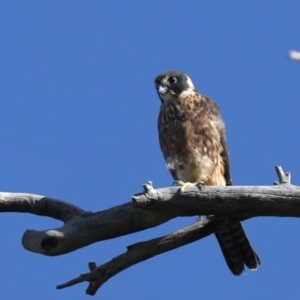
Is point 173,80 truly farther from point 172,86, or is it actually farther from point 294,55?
point 294,55

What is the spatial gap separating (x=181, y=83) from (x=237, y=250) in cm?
157

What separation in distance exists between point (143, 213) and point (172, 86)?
234cm

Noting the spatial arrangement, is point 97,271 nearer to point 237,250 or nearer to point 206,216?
point 206,216

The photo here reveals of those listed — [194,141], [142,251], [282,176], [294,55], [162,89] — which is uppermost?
[162,89]

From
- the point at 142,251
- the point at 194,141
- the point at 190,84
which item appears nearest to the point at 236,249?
the point at 194,141

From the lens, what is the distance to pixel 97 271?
354cm

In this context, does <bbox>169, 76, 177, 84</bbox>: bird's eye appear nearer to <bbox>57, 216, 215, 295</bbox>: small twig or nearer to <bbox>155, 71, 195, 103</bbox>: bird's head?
<bbox>155, 71, 195, 103</bbox>: bird's head

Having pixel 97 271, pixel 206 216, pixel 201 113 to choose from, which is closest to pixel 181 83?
pixel 201 113

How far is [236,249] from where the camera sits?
4812 millimetres

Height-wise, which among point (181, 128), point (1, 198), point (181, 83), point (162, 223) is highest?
point (181, 83)

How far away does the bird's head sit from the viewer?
18.6 ft

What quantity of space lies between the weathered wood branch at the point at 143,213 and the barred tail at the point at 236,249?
93 cm

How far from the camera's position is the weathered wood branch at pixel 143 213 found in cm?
337

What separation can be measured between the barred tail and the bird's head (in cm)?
134
